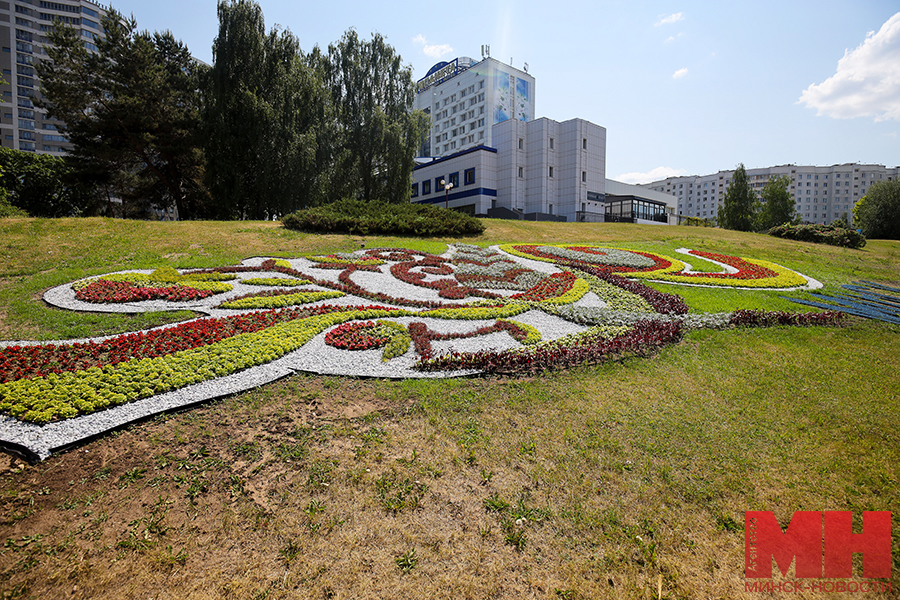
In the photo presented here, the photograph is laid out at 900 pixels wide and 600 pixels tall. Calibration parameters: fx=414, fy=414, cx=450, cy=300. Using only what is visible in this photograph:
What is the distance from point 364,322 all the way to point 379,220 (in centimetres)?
1193

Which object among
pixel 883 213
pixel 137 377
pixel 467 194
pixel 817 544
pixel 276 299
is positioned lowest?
pixel 817 544

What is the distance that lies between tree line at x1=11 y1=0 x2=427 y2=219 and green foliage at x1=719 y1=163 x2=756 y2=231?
138 feet

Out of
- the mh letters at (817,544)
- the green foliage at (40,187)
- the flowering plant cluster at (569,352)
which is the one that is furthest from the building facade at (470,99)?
the mh letters at (817,544)

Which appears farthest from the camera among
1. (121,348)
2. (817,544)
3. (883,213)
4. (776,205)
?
(776,205)

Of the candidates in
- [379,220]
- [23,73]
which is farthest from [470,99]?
[23,73]

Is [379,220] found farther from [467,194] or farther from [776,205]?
[776,205]

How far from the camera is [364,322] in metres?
7.54

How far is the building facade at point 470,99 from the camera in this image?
6212 centimetres

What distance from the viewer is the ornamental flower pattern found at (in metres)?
5.00

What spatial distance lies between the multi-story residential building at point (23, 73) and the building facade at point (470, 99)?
61512 mm

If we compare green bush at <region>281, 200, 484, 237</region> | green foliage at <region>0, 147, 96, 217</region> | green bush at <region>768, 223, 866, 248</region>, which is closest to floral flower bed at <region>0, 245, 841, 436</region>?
green bush at <region>281, 200, 484, 237</region>

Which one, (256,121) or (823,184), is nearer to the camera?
(256,121)

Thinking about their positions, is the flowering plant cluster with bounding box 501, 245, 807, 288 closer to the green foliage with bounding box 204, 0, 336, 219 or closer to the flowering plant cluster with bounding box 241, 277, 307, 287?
the flowering plant cluster with bounding box 241, 277, 307, 287

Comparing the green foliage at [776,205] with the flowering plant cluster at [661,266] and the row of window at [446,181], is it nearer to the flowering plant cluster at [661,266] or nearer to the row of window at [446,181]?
the row of window at [446,181]
